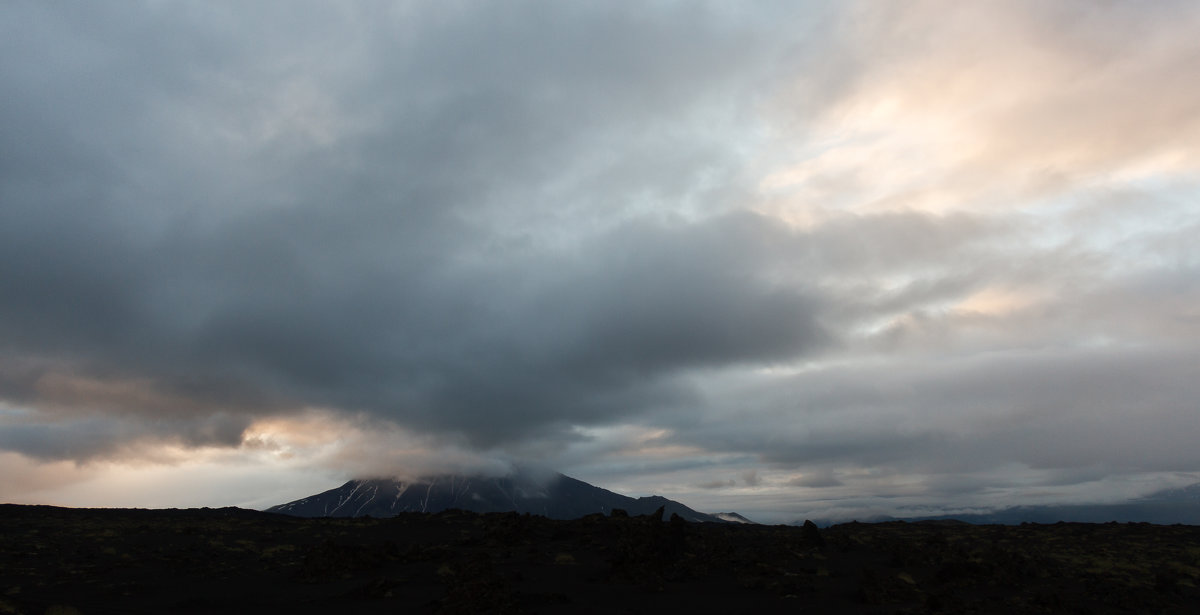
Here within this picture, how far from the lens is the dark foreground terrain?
39797 millimetres

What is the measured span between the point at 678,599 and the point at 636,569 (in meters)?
6.37

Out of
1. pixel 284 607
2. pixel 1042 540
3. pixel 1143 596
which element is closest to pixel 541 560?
pixel 284 607

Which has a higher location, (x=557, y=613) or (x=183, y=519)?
(x=183, y=519)

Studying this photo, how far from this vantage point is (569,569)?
49.2 m

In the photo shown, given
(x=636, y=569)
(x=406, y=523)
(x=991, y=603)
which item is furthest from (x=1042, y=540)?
(x=406, y=523)

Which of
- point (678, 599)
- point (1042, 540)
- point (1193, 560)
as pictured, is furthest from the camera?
point (1042, 540)

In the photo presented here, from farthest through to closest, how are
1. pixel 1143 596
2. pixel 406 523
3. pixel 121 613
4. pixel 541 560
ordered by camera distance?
pixel 406 523, pixel 541 560, pixel 1143 596, pixel 121 613

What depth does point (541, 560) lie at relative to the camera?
171ft

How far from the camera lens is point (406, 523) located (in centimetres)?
7356

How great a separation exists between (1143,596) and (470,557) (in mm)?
48813

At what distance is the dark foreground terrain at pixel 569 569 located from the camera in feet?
131

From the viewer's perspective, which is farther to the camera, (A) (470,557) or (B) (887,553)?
(B) (887,553)

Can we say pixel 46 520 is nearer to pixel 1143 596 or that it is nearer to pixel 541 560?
pixel 541 560

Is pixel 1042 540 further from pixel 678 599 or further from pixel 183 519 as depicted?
pixel 183 519
